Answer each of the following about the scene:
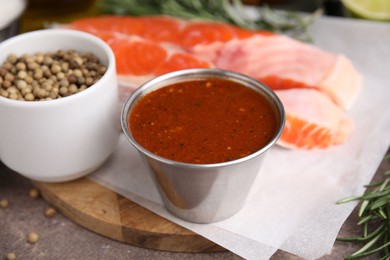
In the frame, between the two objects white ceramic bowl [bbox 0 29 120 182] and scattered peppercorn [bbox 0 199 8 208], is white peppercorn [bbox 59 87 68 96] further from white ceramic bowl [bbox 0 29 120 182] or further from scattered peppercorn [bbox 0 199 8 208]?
scattered peppercorn [bbox 0 199 8 208]

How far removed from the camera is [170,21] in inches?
114

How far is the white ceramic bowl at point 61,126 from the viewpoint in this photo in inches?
Result: 77.7

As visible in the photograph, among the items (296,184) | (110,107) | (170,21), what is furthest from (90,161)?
(170,21)

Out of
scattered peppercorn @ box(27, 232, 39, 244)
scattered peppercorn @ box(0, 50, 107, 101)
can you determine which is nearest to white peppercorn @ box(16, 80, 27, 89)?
scattered peppercorn @ box(0, 50, 107, 101)

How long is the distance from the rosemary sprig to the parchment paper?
64 millimetres

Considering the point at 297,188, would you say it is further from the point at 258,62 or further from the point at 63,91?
the point at 63,91

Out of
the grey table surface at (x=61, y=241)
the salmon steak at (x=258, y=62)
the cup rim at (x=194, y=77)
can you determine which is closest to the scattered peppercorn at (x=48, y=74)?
the cup rim at (x=194, y=77)

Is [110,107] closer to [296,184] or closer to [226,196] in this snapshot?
[226,196]

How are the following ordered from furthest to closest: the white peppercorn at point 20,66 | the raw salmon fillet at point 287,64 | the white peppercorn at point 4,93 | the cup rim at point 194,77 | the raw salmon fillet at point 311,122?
1. the raw salmon fillet at point 287,64
2. the raw salmon fillet at point 311,122
3. the white peppercorn at point 20,66
4. the white peppercorn at point 4,93
5. the cup rim at point 194,77

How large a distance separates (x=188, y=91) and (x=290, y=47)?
0.80m

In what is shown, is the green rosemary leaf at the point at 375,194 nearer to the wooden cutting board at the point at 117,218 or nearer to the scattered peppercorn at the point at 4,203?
the wooden cutting board at the point at 117,218

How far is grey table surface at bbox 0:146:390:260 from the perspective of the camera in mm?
2039

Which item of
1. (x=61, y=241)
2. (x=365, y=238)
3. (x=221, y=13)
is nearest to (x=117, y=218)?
(x=61, y=241)

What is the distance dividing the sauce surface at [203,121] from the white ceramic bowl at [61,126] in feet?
0.51
